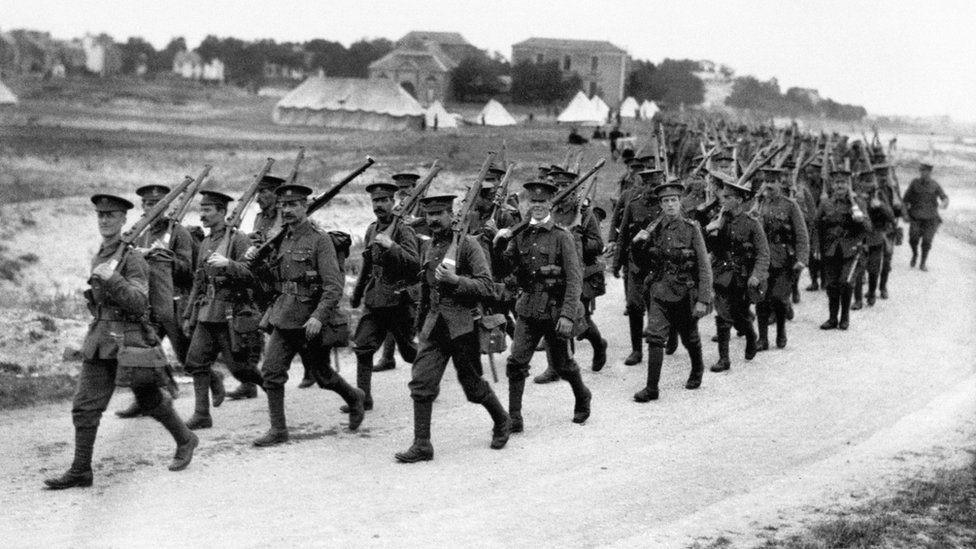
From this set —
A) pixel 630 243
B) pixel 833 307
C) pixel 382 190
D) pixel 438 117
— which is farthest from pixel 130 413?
pixel 438 117

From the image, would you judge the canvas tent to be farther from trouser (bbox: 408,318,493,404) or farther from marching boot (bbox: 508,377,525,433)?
trouser (bbox: 408,318,493,404)

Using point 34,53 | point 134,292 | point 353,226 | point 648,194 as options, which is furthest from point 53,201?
point 34,53

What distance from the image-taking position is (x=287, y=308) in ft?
27.3

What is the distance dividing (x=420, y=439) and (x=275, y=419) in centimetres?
120

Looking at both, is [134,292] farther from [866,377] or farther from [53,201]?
[53,201]

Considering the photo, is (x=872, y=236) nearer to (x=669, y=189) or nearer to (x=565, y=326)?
(x=669, y=189)

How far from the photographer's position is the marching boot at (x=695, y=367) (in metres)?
10.4

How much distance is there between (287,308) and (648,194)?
17.2 feet

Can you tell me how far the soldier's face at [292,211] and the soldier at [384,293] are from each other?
3.46 ft

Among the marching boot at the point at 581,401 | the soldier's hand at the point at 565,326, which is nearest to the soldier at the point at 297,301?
the soldier's hand at the point at 565,326

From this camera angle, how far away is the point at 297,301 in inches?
329

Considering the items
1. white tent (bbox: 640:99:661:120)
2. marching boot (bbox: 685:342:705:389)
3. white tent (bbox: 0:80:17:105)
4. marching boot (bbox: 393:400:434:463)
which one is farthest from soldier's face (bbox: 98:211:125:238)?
white tent (bbox: 640:99:661:120)

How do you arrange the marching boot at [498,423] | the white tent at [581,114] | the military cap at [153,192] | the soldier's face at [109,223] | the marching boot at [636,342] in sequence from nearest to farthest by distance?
the soldier's face at [109,223] < the marching boot at [498,423] < the military cap at [153,192] < the marching boot at [636,342] < the white tent at [581,114]

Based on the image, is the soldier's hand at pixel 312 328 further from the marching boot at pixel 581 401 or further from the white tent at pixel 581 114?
the white tent at pixel 581 114
